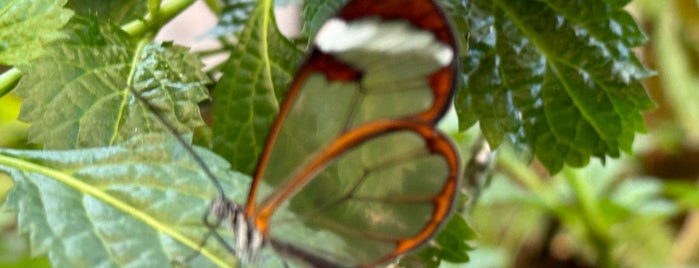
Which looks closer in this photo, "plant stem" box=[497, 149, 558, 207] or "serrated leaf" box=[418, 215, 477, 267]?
"serrated leaf" box=[418, 215, 477, 267]

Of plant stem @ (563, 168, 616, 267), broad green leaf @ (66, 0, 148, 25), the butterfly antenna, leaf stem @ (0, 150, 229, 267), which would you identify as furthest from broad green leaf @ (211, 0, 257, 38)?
plant stem @ (563, 168, 616, 267)

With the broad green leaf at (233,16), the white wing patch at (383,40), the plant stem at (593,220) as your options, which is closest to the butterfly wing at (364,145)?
the white wing patch at (383,40)

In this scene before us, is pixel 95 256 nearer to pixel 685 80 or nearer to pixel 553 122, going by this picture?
pixel 553 122

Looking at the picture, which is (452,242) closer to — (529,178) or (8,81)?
(8,81)

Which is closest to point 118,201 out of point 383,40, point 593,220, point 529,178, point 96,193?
point 96,193

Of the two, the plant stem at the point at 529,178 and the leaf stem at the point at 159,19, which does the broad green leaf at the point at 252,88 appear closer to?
the leaf stem at the point at 159,19

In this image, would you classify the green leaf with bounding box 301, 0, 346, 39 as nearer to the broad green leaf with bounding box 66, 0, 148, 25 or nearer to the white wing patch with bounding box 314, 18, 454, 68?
the white wing patch with bounding box 314, 18, 454, 68
